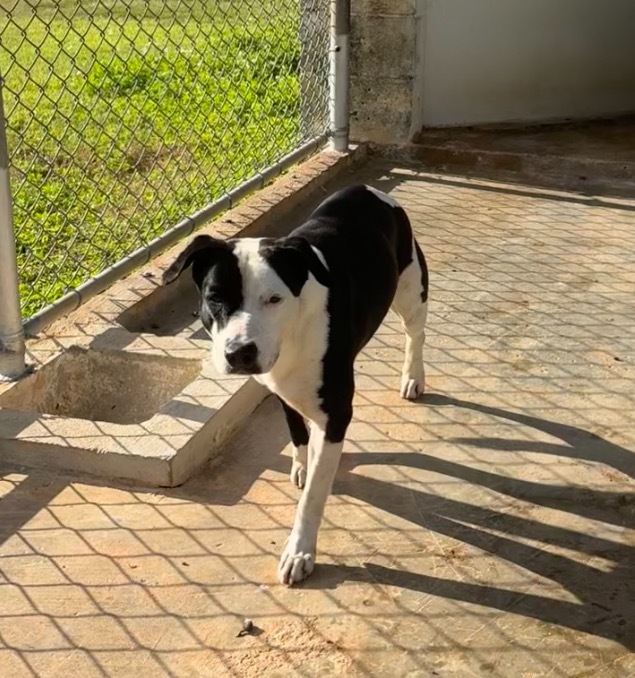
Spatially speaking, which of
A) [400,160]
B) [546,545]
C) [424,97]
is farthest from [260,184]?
[546,545]

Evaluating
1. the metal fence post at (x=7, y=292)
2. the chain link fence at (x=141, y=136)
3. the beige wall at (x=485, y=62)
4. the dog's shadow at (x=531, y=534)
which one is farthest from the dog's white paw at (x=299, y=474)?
the beige wall at (x=485, y=62)

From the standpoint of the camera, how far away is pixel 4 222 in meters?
3.76

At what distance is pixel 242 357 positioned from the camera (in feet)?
9.24

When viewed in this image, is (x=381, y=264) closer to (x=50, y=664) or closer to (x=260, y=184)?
(x=50, y=664)

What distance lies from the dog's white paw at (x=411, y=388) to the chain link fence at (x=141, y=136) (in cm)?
189

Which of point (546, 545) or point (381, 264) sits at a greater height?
point (381, 264)

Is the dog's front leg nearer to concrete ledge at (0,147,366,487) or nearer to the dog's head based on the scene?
the dog's head

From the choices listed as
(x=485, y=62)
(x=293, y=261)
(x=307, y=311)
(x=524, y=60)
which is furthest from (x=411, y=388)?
(x=524, y=60)

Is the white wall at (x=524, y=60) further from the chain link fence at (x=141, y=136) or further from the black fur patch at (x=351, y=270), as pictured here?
the black fur patch at (x=351, y=270)

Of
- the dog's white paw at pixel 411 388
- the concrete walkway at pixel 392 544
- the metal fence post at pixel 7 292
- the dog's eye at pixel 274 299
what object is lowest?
the concrete walkway at pixel 392 544

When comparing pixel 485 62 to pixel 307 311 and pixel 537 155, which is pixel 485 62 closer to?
pixel 537 155

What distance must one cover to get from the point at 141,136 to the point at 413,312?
13.0ft

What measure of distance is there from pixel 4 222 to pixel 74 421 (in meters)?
0.74

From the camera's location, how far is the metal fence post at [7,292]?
12.2ft
